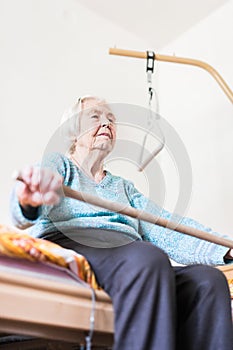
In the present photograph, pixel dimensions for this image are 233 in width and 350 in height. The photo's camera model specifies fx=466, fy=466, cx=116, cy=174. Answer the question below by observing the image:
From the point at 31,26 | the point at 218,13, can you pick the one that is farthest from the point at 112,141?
the point at 218,13

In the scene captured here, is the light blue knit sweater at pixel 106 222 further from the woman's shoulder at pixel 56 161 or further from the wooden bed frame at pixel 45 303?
the wooden bed frame at pixel 45 303

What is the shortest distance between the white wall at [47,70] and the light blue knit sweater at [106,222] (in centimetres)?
48

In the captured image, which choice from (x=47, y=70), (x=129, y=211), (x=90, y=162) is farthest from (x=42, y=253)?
(x=47, y=70)

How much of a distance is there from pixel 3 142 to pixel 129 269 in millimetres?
925

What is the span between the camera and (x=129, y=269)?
759mm

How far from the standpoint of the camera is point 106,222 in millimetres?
981

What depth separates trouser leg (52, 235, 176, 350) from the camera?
27.5 inches

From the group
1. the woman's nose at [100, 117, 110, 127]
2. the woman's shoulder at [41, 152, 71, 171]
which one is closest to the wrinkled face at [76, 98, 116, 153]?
the woman's nose at [100, 117, 110, 127]

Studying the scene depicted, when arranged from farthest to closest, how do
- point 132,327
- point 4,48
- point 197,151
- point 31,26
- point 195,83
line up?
point 195,83 < point 197,151 < point 31,26 < point 4,48 < point 132,327

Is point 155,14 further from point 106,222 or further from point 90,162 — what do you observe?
point 106,222

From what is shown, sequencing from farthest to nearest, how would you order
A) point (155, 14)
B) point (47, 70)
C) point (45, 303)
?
point (155, 14)
point (47, 70)
point (45, 303)

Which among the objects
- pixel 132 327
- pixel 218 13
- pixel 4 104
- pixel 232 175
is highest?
pixel 218 13

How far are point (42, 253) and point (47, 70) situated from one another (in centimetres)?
119

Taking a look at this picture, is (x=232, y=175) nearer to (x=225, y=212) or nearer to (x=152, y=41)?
(x=225, y=212)
